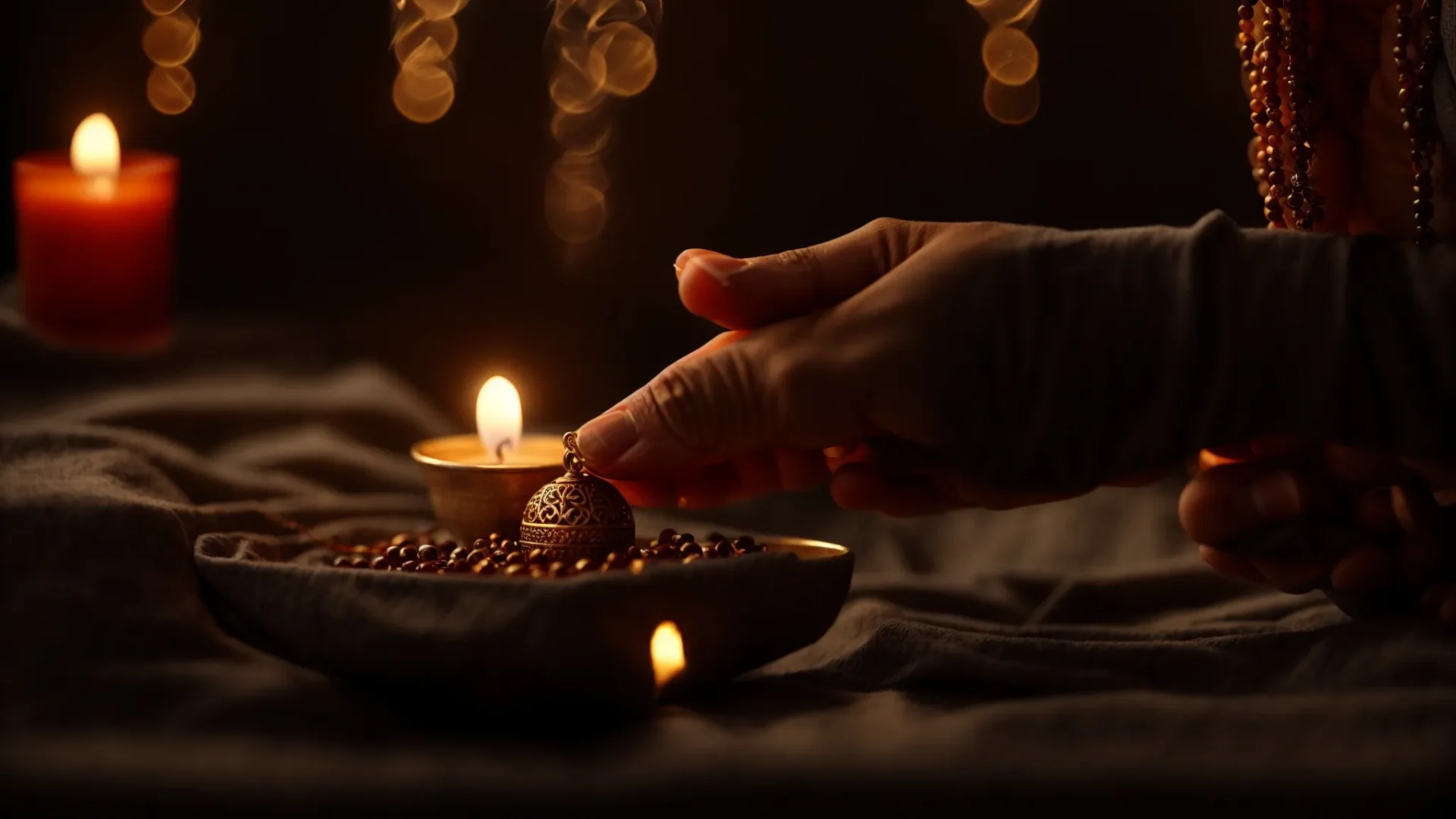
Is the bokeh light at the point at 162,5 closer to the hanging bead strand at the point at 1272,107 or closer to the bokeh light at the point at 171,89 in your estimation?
the bokeh light at the point at 171,89

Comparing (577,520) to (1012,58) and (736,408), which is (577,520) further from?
(1012,58)

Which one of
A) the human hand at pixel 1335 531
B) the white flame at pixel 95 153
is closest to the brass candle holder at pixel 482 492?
the white flame at pixel 95 153

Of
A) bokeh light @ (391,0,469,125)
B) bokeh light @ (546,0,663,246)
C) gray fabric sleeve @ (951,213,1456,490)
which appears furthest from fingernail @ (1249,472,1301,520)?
bokeh light @ (391,0,469,125)

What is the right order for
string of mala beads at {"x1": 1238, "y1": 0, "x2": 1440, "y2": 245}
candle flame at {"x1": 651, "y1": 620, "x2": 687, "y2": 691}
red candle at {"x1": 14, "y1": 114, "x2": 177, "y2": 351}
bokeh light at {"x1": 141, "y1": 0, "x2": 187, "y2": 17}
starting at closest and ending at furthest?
candle flame at {"x1": 651, "y1": 620, "x2": 687, "y2": 691}
string of mala beads at {"x1": 1238, "y1": 0, "x2": 1440, "y2": 245}
red candle at {"x1": 14, "y1": 114, "x2": 177, "y2": 351}
bokeh light at {"x1": 141, "y1": 0, "x2": 187, "y2": 17}

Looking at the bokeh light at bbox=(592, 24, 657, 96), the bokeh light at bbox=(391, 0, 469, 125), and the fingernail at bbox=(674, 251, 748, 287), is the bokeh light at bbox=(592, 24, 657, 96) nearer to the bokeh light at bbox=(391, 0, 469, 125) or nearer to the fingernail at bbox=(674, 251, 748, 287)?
the bokeh light at bbox=(391, 0, 469, 125)

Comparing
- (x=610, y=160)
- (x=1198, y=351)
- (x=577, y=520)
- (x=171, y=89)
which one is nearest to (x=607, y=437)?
(x=577, y=520)

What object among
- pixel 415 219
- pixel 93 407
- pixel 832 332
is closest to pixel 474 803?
pixel 832 332
